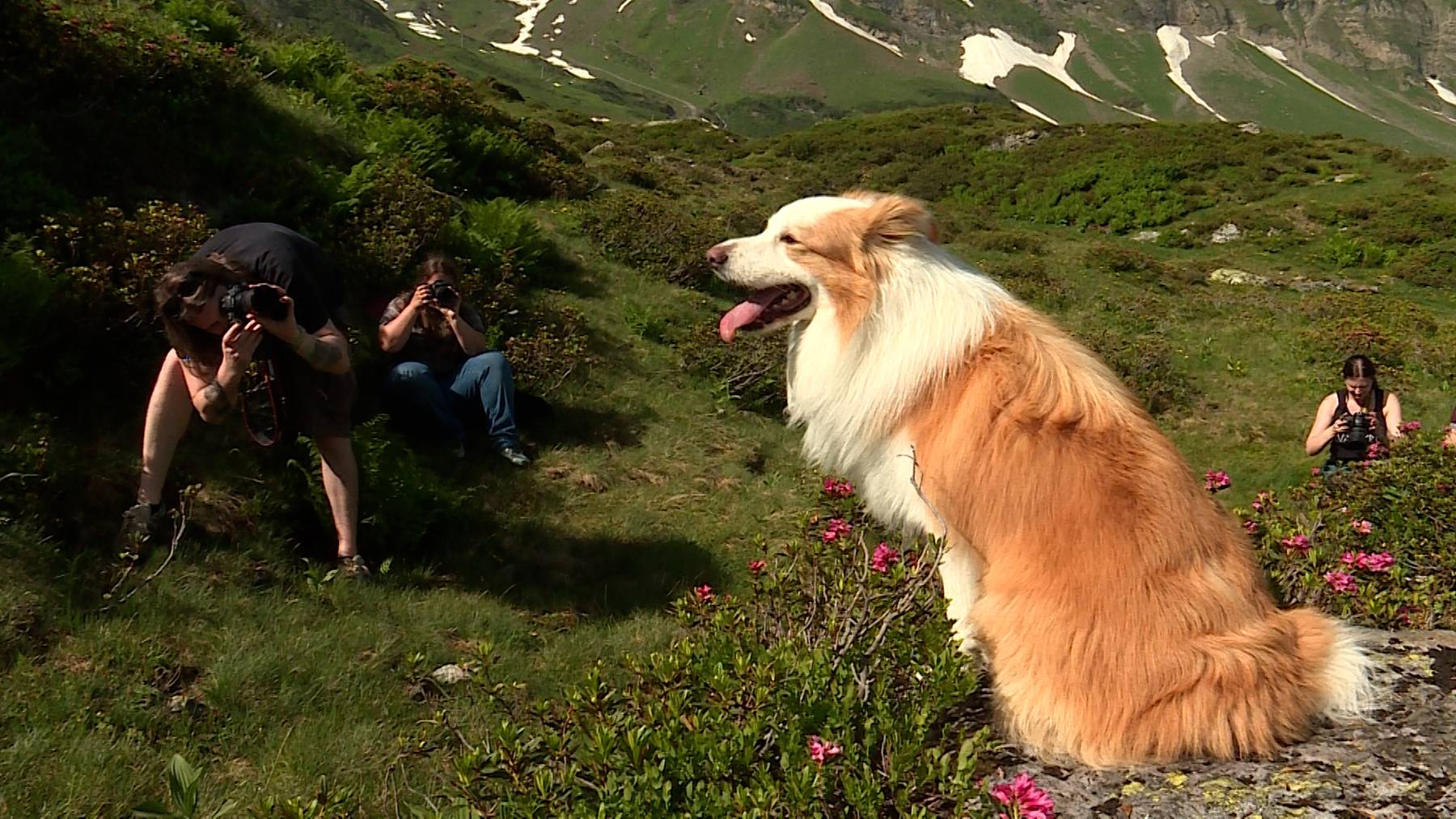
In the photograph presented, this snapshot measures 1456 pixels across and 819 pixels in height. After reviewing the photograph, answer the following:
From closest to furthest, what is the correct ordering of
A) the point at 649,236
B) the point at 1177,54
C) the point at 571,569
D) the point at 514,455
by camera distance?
the point at 571,569 → the point at 514,455 → the point at 649,236 → the point at 1177,54

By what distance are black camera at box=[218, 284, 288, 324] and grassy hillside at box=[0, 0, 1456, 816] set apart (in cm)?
90

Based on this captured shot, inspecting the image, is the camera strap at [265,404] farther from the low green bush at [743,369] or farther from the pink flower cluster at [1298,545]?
the pink flower cluster at [1298,545]

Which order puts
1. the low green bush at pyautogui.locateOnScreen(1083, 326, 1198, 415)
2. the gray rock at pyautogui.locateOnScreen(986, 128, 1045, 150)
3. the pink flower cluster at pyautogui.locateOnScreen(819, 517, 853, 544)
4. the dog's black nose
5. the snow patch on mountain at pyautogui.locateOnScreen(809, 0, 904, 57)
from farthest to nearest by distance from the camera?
the snow patch on mountain at pyautogui.locateOnScreen(809, 0, 904, 57)
the gray rock at pyautogui.locateOnScreen(986, 128, 1045, 150)
the low green bush at pyautogui.locateOnScreen(1083, 326, 1198, 415)
the dog's black nose
the pink flower cluster at pyautogui.locateOnScreen(819, 517, 853, 544)

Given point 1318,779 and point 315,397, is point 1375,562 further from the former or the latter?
point 315,397

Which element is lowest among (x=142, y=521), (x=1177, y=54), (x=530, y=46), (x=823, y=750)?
(x=530, y=46)

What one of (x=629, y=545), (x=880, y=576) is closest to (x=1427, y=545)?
(x=880, y=576)

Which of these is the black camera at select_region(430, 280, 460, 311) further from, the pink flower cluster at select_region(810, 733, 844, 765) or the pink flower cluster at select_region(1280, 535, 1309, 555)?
the pink flower cluster at select_region(1280, 535, 1309, 555)

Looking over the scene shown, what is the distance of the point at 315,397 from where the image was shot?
3.82m

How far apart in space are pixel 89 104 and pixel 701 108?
368 ft

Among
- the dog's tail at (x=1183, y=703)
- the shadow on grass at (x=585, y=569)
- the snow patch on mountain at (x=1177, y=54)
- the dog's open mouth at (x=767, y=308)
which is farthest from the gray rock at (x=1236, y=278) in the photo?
the snow patch on mountain at (x=1177, y=54)

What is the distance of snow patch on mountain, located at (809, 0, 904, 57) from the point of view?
139062 millimetres

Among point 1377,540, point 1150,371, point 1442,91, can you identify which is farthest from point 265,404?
point 1442,91

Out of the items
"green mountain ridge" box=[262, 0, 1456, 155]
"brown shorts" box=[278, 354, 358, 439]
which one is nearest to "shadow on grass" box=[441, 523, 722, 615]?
"brown shorts" box=[278, 354, 358, 439]

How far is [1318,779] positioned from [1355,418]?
6.04m
